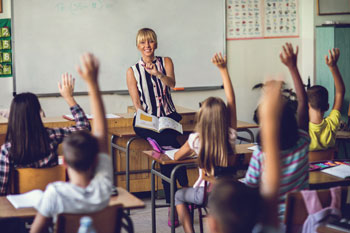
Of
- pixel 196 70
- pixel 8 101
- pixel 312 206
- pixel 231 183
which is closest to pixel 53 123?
pixel 8 101

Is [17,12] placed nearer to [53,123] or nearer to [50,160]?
[53,123]

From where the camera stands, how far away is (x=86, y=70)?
2.01 meters

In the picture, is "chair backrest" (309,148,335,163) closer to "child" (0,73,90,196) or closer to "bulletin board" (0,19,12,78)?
"child" (0,73,90,196)

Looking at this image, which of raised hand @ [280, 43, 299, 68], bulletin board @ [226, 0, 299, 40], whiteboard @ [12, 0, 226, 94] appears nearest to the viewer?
raised hand @ [280, 43, 299, 68]

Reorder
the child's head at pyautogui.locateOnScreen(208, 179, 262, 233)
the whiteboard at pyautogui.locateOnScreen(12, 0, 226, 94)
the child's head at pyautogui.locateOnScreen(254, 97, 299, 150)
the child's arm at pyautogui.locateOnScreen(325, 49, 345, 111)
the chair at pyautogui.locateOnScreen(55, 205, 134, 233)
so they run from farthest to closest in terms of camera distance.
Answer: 1. the whiteboard at pyautogui.locateOnScreen(12, 0, 226, 94)
2. the child's arm at pyautogui.locateOnScreen(325, 49, 345, 111)
3. the child's head at pyautogui.locateOnScreen(254, 97, 299, 150)
4. the chair at pyautogui.locateOnScreen(55, 205, 134, 233)
5. the child's head at pyautogui.locateOnScreen(208, 179, 262, 233)

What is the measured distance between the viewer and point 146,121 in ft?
13.6

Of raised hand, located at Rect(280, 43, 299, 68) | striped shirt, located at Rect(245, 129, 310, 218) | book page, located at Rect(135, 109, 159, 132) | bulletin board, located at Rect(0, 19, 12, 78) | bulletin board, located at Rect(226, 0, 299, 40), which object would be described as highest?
bulletin board, located at Rect(226, 0, 299, 40)

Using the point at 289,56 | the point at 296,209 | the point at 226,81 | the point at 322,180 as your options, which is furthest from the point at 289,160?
the point at 226,81

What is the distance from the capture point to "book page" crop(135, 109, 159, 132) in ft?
13.4

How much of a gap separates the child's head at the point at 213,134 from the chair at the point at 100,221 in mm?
1016

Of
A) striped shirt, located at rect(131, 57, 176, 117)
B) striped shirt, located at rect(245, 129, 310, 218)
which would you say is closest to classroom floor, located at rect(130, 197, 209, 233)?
striped shirt, located at rect(131, 57, 176, 117)

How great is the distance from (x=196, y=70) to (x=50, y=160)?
3749mm

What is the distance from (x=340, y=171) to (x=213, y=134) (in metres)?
0.76

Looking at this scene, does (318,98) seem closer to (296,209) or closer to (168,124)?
(168,124)
